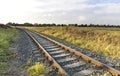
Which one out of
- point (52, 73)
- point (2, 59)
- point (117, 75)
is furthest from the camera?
point (2, 59)

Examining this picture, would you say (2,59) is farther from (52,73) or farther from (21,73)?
(52,73)

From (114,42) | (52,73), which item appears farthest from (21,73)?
(114,42)

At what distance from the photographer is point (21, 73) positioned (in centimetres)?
973

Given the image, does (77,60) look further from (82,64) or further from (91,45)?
(91,45)

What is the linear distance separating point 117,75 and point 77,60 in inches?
147

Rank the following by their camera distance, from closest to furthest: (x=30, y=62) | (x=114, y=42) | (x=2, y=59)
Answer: (x=30, y=62), (x=2, y=59), (x=114, y=42)

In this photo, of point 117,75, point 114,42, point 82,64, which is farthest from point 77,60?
point 114,42

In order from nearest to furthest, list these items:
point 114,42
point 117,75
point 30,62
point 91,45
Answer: point 117,75, point 30,62, point 114,42, point 91,45

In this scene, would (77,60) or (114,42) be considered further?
(114,42)

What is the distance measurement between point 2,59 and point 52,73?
168 inches

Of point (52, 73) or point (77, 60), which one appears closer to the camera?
point (52, 73)

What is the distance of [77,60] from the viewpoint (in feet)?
38.9

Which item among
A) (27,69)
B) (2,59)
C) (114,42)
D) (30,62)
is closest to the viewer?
(27,69)

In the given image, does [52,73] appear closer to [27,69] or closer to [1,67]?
[27,69]
